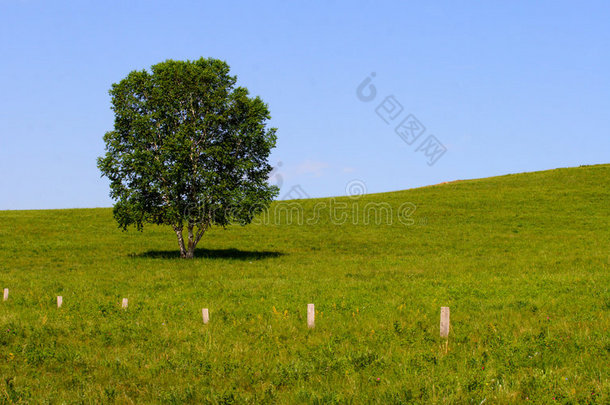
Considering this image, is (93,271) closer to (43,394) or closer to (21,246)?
(21,246)

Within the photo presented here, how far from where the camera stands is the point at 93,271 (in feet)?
105

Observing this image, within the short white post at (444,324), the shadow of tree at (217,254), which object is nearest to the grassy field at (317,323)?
the shadow of tree at (217,254)

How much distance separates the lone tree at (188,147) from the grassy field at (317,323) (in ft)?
12.6

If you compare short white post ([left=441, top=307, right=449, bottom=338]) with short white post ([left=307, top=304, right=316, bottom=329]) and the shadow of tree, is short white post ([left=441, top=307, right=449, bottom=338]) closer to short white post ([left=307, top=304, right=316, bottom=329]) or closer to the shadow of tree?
short white post ([left=307, top=304, right=316, bottom=329])

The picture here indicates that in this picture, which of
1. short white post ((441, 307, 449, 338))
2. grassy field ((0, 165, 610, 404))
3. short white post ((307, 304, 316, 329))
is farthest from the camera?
short white post ((307, 304, 316, 329))

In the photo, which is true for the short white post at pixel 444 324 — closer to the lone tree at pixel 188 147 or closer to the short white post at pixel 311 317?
the short white post at pixel 311 317

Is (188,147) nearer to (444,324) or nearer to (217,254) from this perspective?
(217,254)

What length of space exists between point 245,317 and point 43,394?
746 centimetres

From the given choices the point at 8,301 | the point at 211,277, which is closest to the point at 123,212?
the point at 211,277

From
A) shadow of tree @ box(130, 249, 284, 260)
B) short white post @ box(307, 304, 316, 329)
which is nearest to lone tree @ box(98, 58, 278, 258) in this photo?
shadow of tree @ box(130, 249, 284, 260)

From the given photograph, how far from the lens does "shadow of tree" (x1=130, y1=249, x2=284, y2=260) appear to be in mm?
37531

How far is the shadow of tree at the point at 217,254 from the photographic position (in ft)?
123

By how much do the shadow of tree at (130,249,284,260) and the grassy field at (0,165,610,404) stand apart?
17 centimetres

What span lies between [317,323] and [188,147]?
22.5 meters
